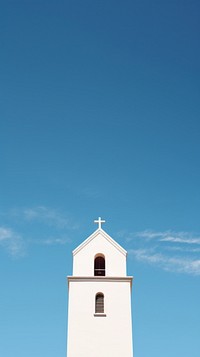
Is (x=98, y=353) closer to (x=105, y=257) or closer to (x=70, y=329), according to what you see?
(x=70, y=329)

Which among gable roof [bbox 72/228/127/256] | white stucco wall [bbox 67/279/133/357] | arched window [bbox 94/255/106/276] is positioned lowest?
white stucco wall [bbox 67/279/133/357]

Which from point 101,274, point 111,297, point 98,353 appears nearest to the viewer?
point 98,353

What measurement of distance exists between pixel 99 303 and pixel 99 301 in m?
0.11

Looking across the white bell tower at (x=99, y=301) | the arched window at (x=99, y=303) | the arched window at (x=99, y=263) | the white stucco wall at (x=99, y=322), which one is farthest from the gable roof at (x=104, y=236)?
the arched window at (x=99, y=303)

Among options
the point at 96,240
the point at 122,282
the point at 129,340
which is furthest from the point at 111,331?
the point at 96,240

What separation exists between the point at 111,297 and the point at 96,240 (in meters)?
3.51

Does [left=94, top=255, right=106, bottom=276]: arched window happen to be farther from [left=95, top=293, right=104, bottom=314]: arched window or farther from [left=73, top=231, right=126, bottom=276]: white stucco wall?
[left=95, top=293, right=104, bottom=314]: arched window

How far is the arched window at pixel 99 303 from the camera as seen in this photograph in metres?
25.2

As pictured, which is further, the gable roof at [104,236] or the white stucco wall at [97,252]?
the gable roof at [104,236]

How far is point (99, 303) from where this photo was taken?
25.5 meters

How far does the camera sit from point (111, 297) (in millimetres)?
25547

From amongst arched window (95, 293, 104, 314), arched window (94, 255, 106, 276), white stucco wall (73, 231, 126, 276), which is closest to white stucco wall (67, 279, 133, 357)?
arched window (95, 293, 104, 314)

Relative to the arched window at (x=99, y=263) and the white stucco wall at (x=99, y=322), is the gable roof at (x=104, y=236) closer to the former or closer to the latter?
the arched window at (x=99, y=263)

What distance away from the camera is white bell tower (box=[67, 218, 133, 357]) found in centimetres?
2409
